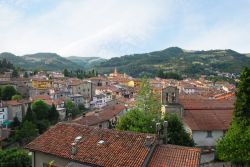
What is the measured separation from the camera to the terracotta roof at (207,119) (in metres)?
43.1

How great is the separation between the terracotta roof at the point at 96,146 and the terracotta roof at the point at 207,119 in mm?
19788

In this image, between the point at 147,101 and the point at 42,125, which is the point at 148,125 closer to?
the point at 147,101

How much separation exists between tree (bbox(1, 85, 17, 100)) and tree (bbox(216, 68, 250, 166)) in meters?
73.4

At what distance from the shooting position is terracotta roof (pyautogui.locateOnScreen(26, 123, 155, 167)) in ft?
71.5

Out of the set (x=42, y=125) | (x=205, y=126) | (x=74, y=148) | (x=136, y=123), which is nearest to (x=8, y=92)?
(x=42, y=125)

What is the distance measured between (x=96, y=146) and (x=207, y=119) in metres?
24.3

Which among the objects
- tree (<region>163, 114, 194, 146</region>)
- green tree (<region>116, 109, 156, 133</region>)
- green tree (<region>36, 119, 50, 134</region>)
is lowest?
green tree (<region>36, 119, 50, 134</region>)

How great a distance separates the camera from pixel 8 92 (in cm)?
9544

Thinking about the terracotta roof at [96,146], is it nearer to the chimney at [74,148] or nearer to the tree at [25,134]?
the chimney at [74,148]

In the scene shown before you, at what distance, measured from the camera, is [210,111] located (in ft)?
154

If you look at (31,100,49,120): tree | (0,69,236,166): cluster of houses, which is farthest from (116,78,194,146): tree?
(31,100,49,120): tree

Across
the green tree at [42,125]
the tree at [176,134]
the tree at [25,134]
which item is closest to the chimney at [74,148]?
the tree at [176,134]

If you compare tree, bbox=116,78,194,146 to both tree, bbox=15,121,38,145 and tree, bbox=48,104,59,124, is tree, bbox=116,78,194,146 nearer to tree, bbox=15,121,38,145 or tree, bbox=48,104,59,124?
tree, bbox=15,121,38,145

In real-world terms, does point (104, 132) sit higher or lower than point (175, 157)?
higher
